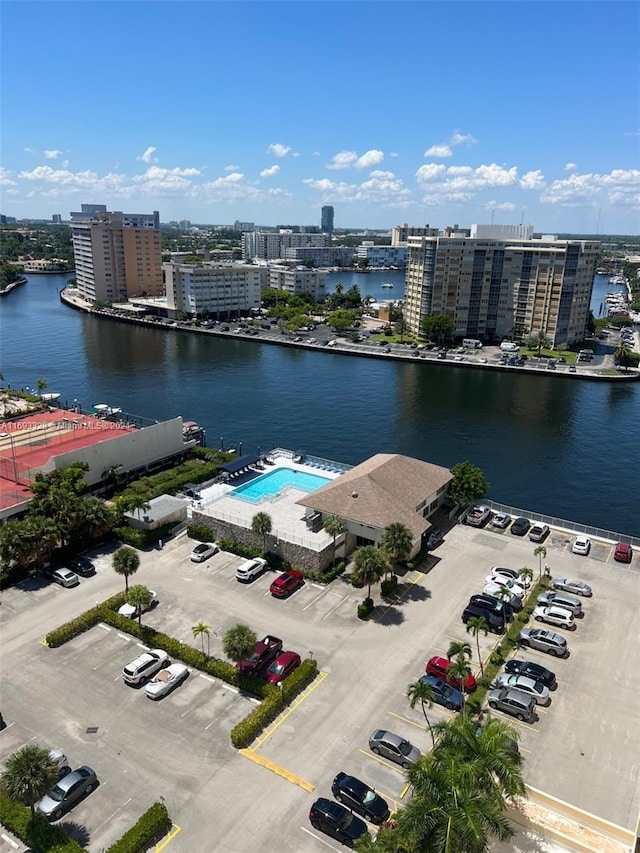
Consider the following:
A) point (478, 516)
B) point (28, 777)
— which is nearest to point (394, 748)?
point (28, 777)

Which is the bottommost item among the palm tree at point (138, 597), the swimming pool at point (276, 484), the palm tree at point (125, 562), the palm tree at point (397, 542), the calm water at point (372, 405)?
the calm water at point (372, 405)

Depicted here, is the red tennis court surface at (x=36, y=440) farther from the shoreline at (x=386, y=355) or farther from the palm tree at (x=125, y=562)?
the shoreline at (x=386, y=355)

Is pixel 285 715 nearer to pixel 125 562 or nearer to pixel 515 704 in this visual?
pixel 515 704

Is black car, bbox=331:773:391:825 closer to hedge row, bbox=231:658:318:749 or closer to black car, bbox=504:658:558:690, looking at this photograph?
hedge row, bbox=231:658:318:749

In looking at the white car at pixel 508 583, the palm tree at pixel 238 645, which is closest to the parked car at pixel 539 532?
the white car at pixel 508 583

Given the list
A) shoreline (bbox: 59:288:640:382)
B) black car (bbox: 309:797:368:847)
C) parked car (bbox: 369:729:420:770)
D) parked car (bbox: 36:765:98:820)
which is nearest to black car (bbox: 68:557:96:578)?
parked car (bbox: 36:765:98:820)

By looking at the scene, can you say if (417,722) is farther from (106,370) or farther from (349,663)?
(106,370)
